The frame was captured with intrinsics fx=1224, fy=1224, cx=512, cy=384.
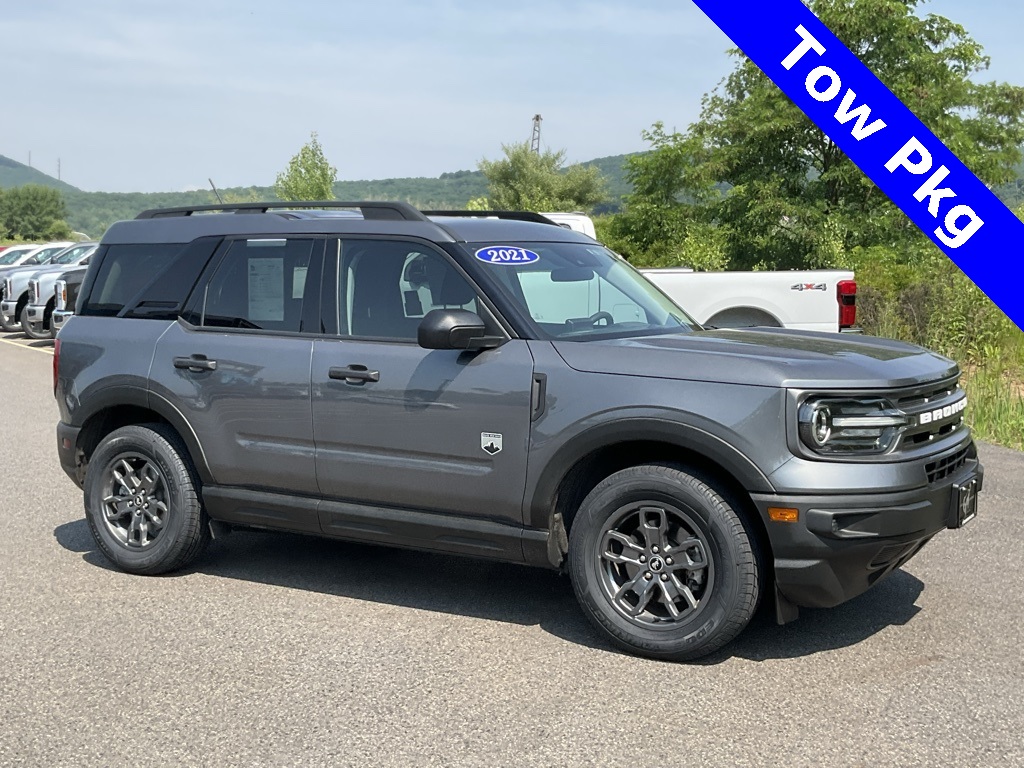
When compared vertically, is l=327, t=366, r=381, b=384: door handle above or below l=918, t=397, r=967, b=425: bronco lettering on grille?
below

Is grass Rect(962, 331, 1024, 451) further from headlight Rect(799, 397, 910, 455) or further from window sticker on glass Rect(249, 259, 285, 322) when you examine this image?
window sticker on glass Rect(249, 259, 285, 322)

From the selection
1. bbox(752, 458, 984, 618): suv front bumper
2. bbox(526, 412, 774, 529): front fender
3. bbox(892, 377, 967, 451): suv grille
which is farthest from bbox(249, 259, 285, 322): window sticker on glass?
bbox(892, 377, 967, 451): suv grille

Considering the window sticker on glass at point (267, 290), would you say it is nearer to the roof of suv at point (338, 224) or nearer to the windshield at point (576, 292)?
the roof of suv at point (338, 224)

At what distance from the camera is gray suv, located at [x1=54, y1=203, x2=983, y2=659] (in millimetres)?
4898

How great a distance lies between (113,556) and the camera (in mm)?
6617

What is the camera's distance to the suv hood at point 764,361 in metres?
4.90

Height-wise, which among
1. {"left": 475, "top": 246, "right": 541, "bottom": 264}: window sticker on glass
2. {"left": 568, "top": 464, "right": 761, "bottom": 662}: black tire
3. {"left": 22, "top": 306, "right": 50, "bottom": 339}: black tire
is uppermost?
{"left": 475, "top": 246, "right": 541, "bottom": 264}: window sticker on glass

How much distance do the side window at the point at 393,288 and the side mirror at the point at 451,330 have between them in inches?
10.9

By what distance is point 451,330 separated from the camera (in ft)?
17.6

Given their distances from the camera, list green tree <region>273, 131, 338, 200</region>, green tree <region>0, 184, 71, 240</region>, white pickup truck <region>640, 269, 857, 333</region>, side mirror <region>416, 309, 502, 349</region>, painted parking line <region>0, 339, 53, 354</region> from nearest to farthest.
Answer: side mirror <region>416, 309, 502, 349</region> → white pickup truck <region>640, 269, 857, 333</region> → painted parking line <region>0, 339, 53, 354</region> → green tree <region>273, 131, 338, 200</region> → green tree <region>0, 184, 71, 240</region>

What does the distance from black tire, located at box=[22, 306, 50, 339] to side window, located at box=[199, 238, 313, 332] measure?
1851 centimetres

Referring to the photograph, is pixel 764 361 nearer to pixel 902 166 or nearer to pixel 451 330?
pixel 451 330

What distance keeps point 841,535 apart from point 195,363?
3.38 meters

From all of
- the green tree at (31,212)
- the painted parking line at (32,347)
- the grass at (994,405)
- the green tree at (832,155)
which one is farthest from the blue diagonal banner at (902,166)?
the green tree at (31,212)
